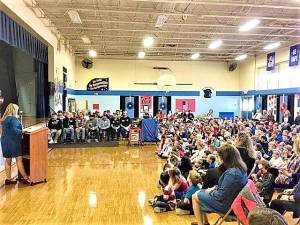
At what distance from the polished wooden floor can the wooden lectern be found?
0.22 meters

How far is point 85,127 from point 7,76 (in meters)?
4.59

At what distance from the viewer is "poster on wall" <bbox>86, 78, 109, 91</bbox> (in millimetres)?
21203

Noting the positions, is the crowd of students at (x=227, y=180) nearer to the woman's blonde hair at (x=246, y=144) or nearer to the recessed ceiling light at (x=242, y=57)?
the woman's blonde hair at (x=246, y=144)

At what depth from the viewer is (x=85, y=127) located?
1290 centimetres

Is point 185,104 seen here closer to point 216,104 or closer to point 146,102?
point 216,104

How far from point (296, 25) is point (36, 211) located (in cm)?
1121

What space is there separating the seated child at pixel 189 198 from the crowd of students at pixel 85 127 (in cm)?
814

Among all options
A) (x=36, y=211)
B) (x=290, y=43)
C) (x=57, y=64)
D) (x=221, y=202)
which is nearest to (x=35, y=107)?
(x=57, y=64)

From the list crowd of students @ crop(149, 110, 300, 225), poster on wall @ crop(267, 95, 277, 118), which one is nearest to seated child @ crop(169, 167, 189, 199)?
crowd of students @ crop(149, 110, 300, 225)

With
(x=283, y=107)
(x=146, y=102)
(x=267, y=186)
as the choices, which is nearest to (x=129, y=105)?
(x=146, y=102)

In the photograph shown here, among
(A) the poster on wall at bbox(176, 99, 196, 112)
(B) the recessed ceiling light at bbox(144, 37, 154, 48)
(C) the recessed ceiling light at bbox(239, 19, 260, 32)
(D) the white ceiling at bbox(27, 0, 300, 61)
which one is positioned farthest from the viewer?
(A) the poster on wall at bbox(176, 99, 196, 112)

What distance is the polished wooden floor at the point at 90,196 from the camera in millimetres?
4273

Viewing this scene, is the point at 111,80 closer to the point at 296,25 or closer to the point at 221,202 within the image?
the point at 296,25

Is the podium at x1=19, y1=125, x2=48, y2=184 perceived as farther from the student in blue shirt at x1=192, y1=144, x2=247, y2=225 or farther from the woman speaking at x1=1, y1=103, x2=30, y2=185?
the student in blue shirt at x1=192, y1=144, x2=247, y2=225
